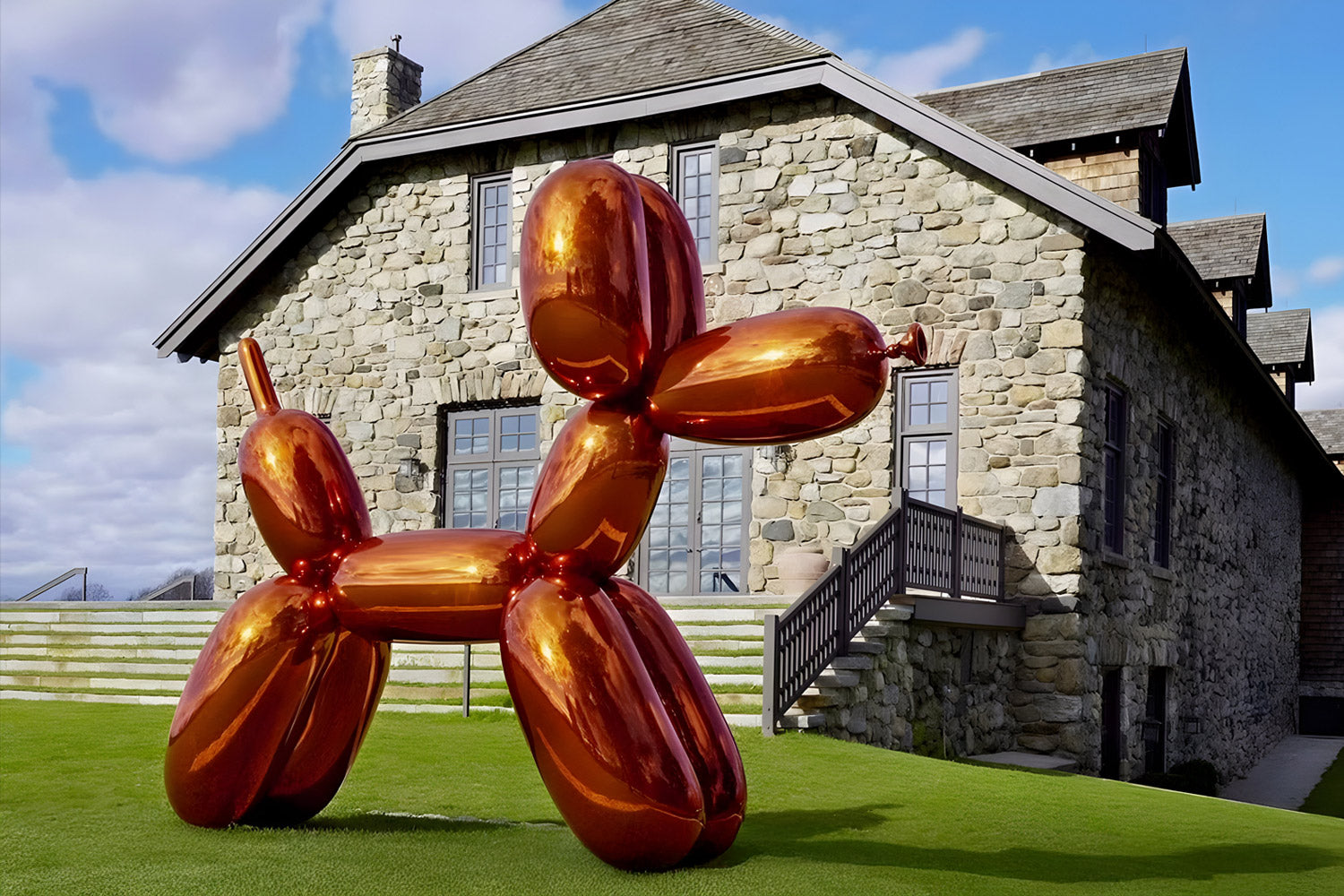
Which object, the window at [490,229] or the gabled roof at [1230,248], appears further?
the gabled roof at [1230,248]

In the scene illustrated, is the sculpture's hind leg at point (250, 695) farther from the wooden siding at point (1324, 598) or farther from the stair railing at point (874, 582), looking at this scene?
the wooden siding at point (1324, 598)

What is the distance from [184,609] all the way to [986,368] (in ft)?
31.0

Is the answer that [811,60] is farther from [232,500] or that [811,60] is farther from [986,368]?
[232,500]

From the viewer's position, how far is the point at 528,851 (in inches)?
226

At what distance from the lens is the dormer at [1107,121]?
51.4 ft

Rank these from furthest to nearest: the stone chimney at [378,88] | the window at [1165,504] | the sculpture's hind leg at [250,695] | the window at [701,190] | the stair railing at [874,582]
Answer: the stone chimney at [378,88] < the window at [1165,504] < the window at [701,190] < the stair railing at [874,582] < the sculpture's hind leg at [250,695]

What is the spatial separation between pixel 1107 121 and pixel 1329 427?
19.8 metres

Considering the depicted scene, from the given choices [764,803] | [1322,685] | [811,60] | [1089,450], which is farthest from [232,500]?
[1322,685]

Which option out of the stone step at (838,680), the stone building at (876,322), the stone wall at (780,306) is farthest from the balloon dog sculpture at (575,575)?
the stone wall at (780,306)

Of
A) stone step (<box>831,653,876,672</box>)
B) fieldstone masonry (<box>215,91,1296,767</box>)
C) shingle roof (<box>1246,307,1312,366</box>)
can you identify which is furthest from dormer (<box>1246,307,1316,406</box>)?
stone step (<box>831,653,876,672</box>)

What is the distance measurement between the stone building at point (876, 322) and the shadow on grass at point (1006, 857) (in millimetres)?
3926

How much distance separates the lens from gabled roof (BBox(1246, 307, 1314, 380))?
2848 cm

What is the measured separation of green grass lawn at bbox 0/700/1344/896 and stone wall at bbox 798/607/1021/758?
37.6 inches

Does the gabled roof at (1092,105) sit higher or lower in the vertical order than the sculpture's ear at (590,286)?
higher
